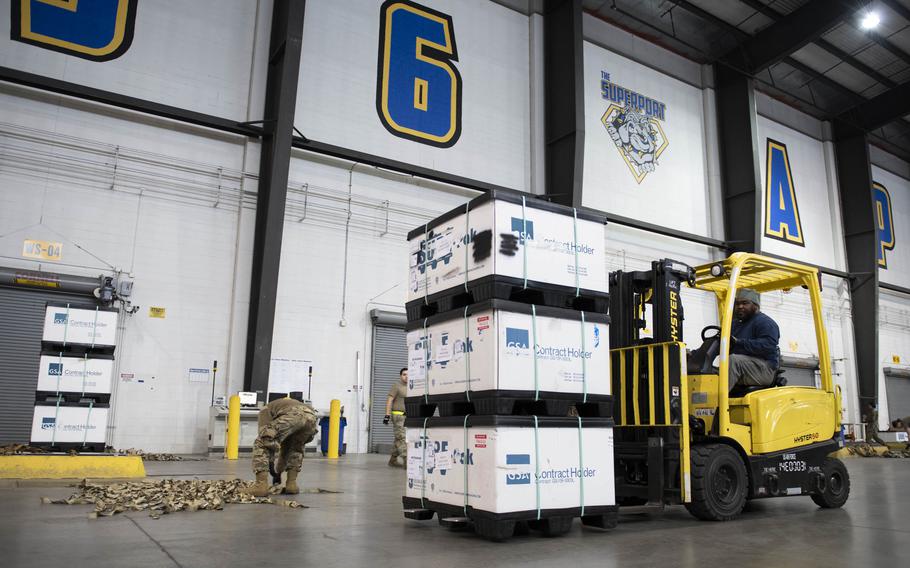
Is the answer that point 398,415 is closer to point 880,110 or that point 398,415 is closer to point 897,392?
point 880,110

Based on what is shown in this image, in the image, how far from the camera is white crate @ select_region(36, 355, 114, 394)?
368 inches

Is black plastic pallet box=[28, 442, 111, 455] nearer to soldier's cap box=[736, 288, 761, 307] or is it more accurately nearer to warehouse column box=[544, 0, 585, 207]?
soldier's cap box=[736, 288, 761, 307]

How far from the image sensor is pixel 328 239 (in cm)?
1449

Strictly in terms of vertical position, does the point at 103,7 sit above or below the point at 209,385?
above

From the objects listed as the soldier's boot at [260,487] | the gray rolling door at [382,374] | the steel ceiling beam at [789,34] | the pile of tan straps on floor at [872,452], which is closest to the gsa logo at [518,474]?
the soldier's boot at [260,487]

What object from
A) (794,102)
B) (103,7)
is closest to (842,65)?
(794,102)

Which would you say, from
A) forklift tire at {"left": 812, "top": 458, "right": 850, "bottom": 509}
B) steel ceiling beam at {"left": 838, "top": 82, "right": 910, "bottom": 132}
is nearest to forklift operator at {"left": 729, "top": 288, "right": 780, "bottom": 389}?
forklift tire at {"left": 812, "top": 458, "right": 850, "bottom": 509}

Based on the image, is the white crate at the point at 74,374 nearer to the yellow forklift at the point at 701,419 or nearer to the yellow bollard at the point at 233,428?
the yellow bollard at the point at 233,428

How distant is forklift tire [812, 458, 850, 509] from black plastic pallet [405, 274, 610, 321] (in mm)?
3293

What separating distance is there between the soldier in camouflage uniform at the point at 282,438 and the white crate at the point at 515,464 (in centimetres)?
207

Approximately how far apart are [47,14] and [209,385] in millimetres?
7420

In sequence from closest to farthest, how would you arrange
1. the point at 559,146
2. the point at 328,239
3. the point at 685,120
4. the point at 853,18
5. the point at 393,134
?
the point at 328,239 < the point at 393,134 < the point at 559,146 < the point at 853,18 < the point at 685,120

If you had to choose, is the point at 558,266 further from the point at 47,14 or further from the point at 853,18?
the point at 853,18

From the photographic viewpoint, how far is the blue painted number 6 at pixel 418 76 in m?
15.5
